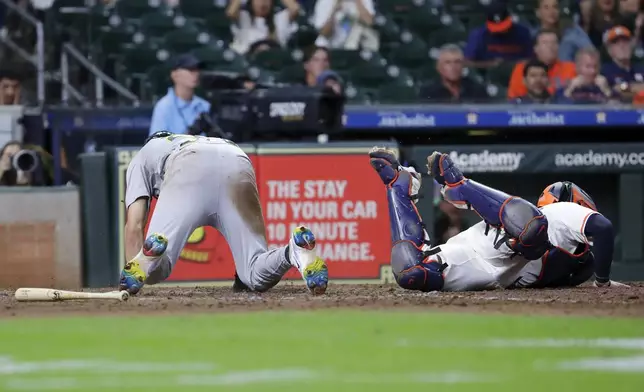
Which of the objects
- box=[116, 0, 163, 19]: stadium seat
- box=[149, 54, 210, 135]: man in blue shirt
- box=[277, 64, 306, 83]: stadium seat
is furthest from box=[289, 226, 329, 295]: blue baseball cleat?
box=[116, 0, 163, 19]: stadium seat

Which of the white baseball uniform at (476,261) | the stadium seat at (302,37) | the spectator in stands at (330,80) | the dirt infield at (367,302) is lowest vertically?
the dirt infield at (367,302)

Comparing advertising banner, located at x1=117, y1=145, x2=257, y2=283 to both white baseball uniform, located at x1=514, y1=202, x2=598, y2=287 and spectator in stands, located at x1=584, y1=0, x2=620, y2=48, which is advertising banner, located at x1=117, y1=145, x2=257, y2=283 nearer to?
white baseball uniform, located at x1=514, y1=202, x2=598, y2=287

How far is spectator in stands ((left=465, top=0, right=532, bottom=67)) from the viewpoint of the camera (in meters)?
14.3

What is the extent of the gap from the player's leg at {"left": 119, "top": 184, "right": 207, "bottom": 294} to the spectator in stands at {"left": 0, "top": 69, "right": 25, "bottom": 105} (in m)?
5.16

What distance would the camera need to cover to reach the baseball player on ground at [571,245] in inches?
344

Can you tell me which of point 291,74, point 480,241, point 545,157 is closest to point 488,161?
point 545,157

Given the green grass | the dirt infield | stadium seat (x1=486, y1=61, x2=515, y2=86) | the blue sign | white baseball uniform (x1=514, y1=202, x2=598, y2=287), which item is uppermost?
stadium seat (x1=486, y1=61, x2=515, y2=86)

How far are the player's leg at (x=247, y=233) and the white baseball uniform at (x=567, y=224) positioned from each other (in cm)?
164

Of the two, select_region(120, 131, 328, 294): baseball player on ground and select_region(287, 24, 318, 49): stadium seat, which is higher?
select_region(287, 24, 318, 49): stadium seat

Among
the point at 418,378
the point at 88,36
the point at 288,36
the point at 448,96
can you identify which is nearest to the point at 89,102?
the point at 88,36

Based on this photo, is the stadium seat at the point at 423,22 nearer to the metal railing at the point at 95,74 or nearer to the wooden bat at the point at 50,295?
the metal railing at the point at 95,74

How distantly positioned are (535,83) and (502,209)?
17.4 feet

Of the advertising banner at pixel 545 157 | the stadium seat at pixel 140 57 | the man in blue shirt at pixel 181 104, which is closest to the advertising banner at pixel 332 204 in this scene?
the advertising banner at pixel 545 157

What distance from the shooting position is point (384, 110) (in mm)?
12641
